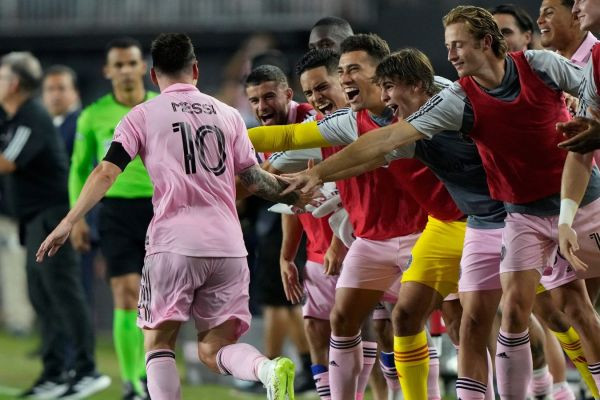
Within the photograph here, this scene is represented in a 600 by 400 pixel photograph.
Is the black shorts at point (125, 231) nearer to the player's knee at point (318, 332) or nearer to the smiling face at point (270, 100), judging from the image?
the player's knee at point (318, 332)

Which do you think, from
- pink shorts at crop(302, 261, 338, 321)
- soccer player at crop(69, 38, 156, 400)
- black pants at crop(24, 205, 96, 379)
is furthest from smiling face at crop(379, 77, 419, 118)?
black pants at crop(24, 205, 96, 379)

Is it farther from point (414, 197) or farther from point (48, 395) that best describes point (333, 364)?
point (48, 395)

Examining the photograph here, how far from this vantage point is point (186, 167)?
6.82m

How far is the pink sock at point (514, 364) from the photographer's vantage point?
23.1 ft

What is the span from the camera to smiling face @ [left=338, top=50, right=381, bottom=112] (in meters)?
7.48

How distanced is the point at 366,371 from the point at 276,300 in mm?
3034

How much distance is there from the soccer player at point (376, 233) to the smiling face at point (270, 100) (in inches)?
24.2

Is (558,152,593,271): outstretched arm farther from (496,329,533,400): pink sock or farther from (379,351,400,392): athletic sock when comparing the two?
(379,351,400,392): athletic sock

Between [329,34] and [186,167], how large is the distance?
255cm

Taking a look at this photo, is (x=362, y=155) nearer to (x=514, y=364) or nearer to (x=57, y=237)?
(x=514, y=364)

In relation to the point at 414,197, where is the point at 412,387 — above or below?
below

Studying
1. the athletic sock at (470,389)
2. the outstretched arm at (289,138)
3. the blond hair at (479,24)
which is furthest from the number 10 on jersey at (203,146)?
the athletic sock at (470,389)

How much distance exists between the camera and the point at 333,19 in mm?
9234

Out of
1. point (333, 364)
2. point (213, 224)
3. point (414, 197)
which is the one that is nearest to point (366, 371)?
point (333, 364)
